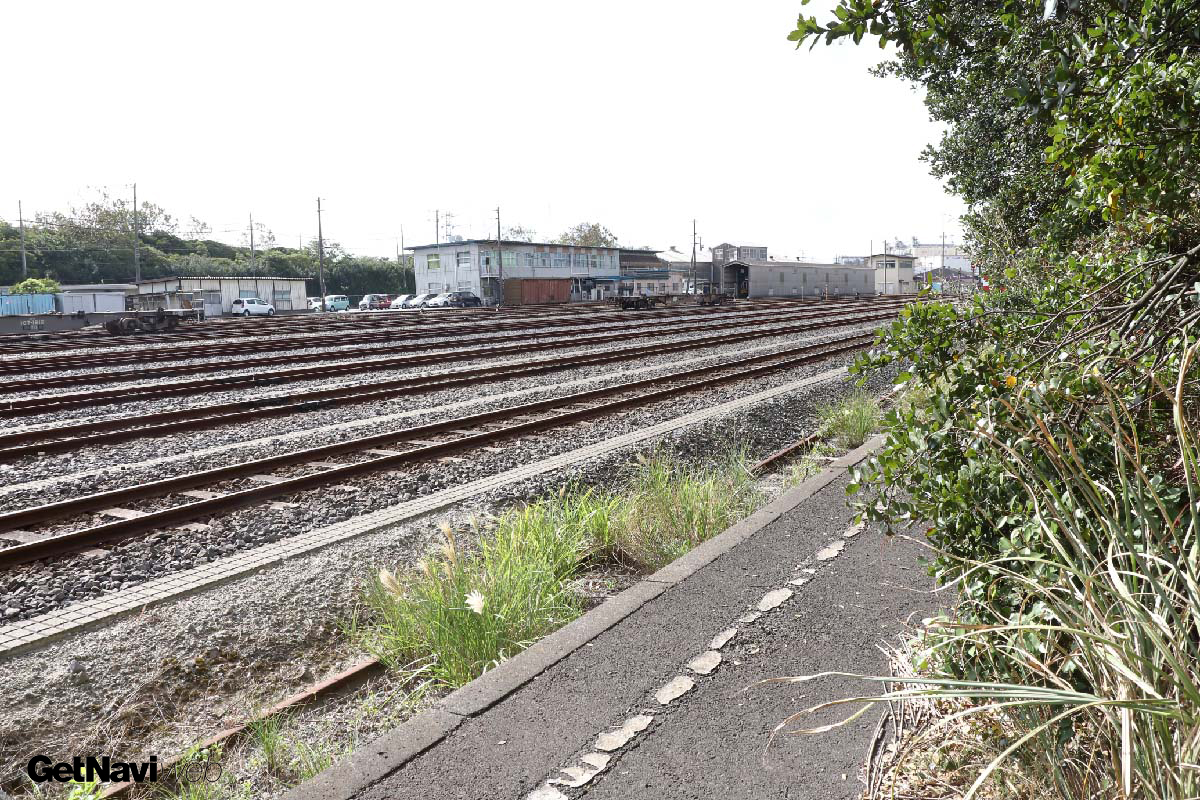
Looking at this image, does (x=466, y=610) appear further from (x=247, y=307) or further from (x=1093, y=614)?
(x=247, y=307)

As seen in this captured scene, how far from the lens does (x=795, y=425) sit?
12.9 meters

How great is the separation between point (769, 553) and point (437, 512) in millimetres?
3365

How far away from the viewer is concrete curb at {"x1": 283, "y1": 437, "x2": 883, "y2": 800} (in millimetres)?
3295

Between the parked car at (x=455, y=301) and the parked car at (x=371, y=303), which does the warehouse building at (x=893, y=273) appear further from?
the parked car at (x=371, y=303)

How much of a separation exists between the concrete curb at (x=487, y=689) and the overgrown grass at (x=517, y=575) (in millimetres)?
450

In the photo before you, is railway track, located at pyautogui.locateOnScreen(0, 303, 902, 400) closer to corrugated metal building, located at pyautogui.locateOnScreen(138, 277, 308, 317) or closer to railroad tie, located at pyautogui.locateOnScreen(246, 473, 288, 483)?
railroad tie, located at pyautogui.locateOnScreen(246, 473, 288, 483)

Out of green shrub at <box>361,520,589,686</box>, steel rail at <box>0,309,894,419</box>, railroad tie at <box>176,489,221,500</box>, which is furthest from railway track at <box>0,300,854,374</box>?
green shrub at <box>361,520,589,686</box>

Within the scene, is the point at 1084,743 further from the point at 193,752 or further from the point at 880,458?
the point at 193,752

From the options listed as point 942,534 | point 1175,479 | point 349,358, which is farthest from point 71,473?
point 349,358

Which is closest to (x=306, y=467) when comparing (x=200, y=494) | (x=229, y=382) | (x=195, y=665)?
(x=200, y=494)

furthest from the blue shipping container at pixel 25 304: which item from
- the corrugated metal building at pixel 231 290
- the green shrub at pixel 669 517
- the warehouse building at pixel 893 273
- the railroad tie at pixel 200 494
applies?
the warehouse building at pixel 893 273

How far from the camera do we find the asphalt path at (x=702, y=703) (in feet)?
10.5

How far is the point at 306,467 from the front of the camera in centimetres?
976

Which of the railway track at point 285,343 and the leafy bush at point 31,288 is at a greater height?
the leafy bush at point 31,288
